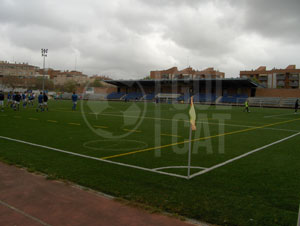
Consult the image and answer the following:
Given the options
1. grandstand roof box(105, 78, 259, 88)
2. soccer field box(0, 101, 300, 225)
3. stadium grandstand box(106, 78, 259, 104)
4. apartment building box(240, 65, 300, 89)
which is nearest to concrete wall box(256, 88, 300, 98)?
stadium grandstand box(106, 78, 259, 104)

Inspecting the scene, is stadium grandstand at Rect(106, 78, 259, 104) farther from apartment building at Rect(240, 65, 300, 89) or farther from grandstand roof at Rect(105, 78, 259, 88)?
apartment building at Rect(240, 65, 300, 89)

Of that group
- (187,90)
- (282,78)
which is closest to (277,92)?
(187,90)

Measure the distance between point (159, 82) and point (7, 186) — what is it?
66482 millimetres

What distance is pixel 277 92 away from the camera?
191 feet

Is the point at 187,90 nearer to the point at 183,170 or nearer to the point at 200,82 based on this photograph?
the point at 200,82

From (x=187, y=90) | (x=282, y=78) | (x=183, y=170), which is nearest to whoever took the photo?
(x=183, y=170)

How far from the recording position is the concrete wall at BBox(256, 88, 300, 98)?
56500 mm

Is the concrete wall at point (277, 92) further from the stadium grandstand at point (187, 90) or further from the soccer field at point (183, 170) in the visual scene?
the soccer field at point (183, 170)

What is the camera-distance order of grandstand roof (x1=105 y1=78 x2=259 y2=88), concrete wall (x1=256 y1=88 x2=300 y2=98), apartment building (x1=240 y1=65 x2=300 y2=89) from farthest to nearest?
apartment building (x1=240 y1=65 x2=300 y2=89) < grandstand roof (x1=105 y1=78 x2=259 y2=88) < concrete wall (x1=256 y1=88 x2=300 y2=98)

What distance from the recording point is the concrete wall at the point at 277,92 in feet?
185

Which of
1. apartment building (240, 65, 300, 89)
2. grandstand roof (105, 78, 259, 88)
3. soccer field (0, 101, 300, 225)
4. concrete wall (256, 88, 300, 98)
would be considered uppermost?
apartment building (240, 65, 300, 89)

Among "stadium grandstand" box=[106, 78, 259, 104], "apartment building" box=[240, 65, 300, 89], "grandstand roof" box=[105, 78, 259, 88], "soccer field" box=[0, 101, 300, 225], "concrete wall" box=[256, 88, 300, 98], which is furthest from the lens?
"apartment building" box=[240, 65, 300, 89]

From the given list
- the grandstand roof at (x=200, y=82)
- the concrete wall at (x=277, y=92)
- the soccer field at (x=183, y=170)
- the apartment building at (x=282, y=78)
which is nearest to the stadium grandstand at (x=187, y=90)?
the grandstand roof at (x=200, y=82)

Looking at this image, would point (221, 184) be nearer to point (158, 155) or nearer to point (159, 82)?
point (158, 155)
